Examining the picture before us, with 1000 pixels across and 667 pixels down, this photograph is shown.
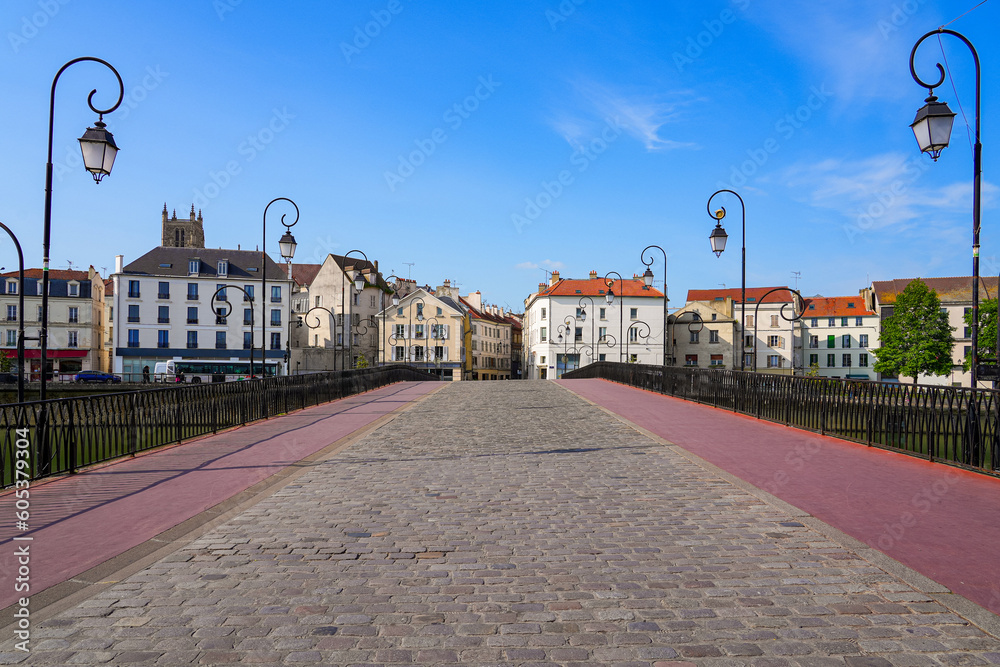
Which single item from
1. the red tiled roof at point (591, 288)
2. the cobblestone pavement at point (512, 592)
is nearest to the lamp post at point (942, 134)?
the cobblestone pavement at point (512, 592)

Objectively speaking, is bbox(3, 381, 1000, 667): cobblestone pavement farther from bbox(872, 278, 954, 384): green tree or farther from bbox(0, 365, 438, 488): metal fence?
bbox(872, 278, 954, 384): green tree

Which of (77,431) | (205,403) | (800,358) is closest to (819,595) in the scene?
(77,431)

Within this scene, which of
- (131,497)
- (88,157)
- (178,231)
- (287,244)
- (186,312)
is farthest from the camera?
(178,231)

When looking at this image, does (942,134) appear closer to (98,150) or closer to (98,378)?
(98,150)

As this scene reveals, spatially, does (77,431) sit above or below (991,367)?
below

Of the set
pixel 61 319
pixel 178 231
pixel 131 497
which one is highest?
pixel 178 231

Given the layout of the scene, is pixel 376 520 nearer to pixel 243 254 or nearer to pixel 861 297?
pixel 243 254

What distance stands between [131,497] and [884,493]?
328 inches

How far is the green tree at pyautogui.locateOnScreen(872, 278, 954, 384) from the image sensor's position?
54.8m

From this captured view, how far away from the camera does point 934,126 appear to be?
9.06 meters

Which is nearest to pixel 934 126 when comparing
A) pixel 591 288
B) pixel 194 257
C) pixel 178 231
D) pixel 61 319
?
pixel 591 288

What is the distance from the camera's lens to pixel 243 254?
69938 mm

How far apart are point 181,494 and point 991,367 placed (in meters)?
10.4

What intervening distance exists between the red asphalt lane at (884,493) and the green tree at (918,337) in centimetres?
5117
